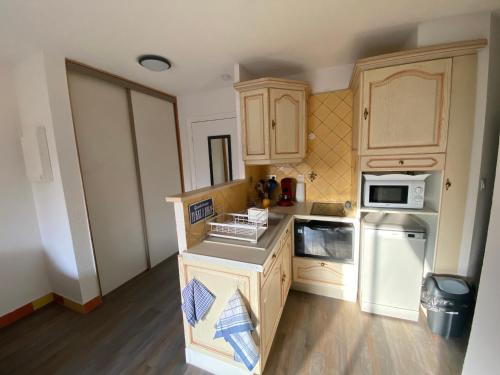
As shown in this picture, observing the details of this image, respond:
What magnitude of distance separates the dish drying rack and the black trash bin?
4.36 feet

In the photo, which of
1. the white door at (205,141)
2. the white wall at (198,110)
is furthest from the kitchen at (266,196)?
the white door at (205,141)

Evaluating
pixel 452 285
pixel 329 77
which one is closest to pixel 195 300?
pixel 452 285

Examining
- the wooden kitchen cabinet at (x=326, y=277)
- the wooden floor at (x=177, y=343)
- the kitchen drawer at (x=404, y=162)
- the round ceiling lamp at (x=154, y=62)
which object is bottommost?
the wooden floor at (x=177, y=343)

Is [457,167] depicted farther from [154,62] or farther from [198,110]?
[198,110]

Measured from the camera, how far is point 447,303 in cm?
148

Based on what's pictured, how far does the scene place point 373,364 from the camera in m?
1.38

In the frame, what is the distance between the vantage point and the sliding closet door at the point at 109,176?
2.00 meters

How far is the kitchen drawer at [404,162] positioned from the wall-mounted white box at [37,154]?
104 inches

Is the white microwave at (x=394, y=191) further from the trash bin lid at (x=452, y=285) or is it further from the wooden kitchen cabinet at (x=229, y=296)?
the wooden kitchen cabinet at (x=229, y=296)

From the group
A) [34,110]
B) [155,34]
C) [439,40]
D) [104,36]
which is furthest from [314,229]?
[34,110]

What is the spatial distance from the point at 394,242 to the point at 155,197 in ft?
8.75

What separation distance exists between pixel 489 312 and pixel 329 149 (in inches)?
69.0

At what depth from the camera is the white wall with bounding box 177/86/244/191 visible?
9.05ft

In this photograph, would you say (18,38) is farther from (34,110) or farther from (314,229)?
(314,229)
